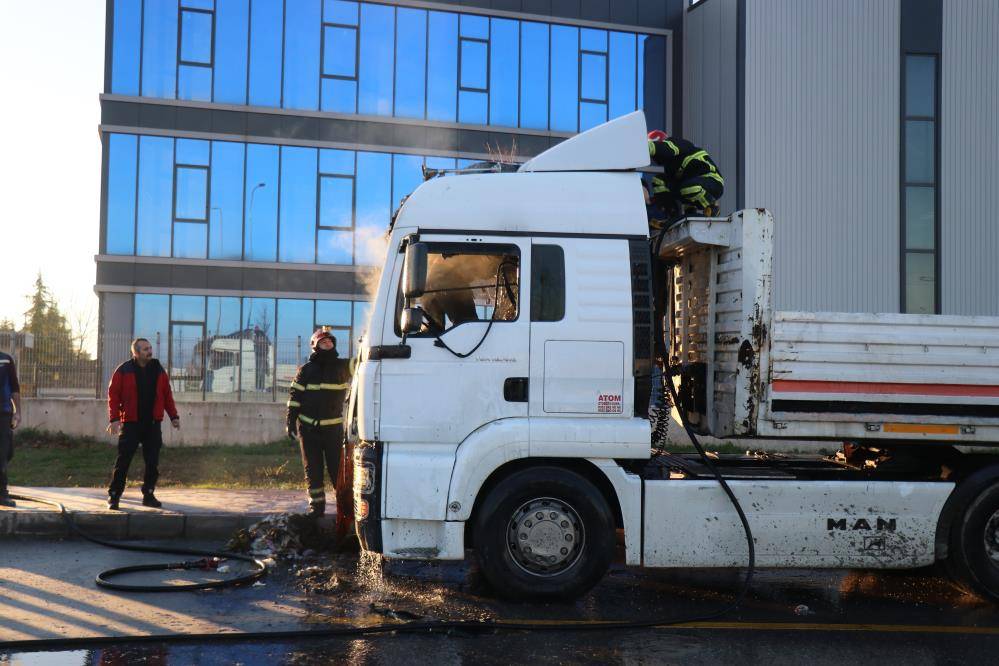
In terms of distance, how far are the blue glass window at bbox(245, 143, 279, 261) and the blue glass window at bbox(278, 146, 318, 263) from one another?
200 mm

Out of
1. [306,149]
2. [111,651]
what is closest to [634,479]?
[111,651]

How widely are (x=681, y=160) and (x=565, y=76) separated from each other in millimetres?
17943

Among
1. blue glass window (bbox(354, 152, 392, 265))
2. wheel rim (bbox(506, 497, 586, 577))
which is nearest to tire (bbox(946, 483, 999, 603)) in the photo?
wheel rim (bbox(506, 497, 586, 577))

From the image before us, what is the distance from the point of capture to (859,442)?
611 centimetres

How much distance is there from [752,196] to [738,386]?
14961 millimetres

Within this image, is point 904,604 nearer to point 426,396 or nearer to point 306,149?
point 426,396

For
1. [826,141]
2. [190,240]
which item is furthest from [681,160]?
[190,240]

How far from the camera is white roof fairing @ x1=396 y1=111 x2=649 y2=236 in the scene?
19.2 ft

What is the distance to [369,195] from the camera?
2281 centimetres

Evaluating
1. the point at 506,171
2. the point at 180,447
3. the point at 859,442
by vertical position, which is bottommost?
the point at 180,447

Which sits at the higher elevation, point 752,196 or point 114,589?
point 752,196

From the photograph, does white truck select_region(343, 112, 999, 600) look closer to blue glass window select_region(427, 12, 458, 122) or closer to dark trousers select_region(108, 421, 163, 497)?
dark trousers select_region(108, 421, 163, 497)

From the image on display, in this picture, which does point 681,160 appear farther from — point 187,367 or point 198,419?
point 187,367

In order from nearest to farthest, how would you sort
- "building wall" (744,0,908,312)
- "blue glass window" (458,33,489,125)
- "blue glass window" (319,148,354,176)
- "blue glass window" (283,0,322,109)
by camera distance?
"building wall" (744,0,908,312)
"blue glass window" (283,0,322,109)
"blue glass window" (319,148,354,176)
"blue glass window" (458,33,489,125)
